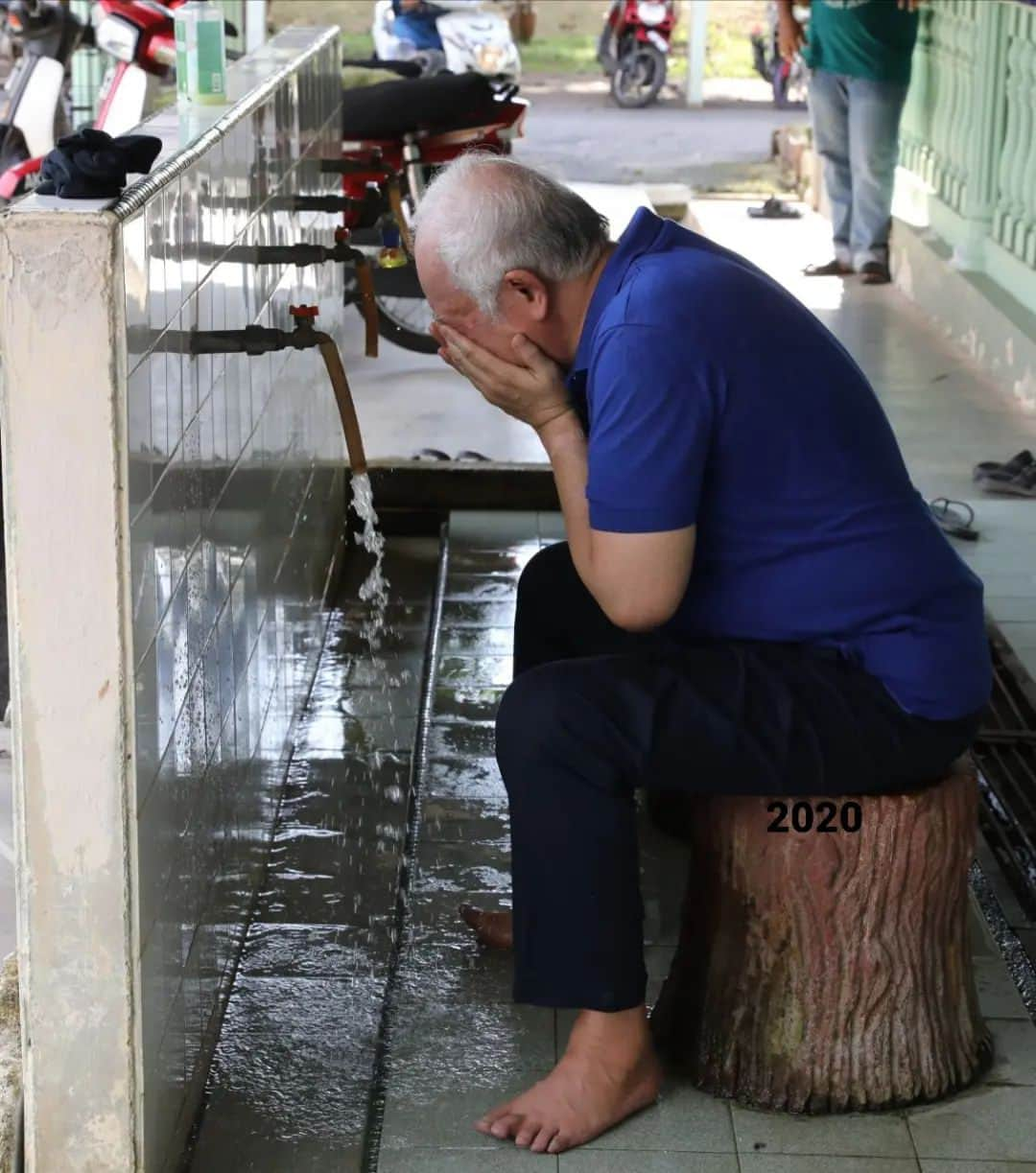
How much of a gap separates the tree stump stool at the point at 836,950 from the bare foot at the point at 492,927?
0.46 meters

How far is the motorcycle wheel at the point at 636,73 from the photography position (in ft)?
57.5

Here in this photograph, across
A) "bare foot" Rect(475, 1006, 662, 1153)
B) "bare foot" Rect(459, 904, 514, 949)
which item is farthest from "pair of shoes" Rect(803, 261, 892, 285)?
"bare foot" Rect(475, 1006, 662, 1153)

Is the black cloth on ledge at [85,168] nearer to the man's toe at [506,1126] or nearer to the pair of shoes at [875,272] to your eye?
the man's toe at [506,1126]

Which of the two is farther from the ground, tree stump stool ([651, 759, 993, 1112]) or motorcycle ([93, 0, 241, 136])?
motorcycle ([93, 0, 241, 136])

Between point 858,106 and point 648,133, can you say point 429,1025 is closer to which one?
point 858,106

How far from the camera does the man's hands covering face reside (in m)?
2.48

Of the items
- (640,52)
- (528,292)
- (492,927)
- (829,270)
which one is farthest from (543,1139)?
(640,52)

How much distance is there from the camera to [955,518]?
5230 mm

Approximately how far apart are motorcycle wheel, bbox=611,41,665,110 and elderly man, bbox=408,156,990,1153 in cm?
1562

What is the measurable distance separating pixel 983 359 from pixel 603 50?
11.6m

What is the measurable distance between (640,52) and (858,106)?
29.5ft

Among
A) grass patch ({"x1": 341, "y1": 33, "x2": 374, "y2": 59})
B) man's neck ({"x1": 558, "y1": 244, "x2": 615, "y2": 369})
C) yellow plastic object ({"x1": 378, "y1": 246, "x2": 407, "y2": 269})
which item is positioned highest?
man's neck ({"x1": 558, "y1": 244, "x2": 615, "y2": 369})

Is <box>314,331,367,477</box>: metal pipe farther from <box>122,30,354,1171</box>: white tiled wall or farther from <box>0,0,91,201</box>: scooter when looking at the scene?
<box>0,0,91,201</box>: scooter

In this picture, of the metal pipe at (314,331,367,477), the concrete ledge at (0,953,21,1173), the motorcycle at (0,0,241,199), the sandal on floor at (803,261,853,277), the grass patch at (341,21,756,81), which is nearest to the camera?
the concrete ledge at (0,953,21,1173)
